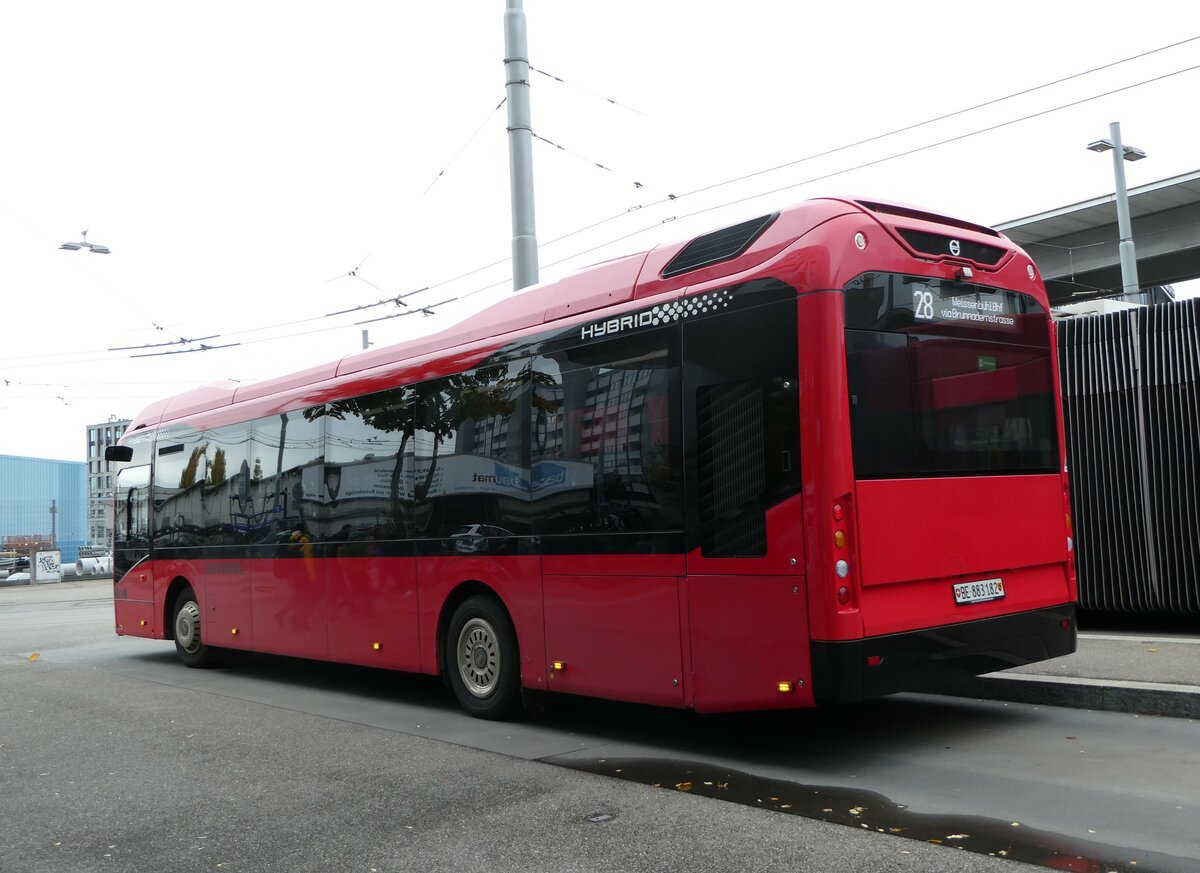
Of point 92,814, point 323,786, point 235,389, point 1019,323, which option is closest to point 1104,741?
point 1019,323

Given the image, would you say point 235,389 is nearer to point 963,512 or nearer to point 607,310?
point 607,310

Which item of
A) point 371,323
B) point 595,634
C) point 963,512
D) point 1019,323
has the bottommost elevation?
point 595,634

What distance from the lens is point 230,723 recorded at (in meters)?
8.91

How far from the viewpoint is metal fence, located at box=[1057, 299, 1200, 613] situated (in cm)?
1033

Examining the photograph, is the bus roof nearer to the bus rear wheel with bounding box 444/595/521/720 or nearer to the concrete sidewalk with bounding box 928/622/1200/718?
the bus rear wheel with bounding box 444/595/521/720

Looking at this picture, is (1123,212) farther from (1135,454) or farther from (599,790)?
(599,790)

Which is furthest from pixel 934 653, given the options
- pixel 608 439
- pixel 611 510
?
pixel 608 439

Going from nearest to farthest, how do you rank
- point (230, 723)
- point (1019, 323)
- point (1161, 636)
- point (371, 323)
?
point (1019, 323) → point (230, 723) → point (1161, 636) → point (371, 323)

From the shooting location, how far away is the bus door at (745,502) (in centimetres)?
622

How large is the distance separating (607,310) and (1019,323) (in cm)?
271

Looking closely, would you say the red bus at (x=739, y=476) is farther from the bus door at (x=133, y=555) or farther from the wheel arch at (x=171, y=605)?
the bus door at (x=133, y=555)

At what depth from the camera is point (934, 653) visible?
6.41 m

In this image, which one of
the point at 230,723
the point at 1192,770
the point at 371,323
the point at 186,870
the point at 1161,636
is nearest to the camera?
the point at 186,870

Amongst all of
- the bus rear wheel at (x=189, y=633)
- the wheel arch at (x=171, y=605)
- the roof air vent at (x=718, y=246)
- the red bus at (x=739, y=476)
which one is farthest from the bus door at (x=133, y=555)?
the roof air vent at (x=718, y=246)
